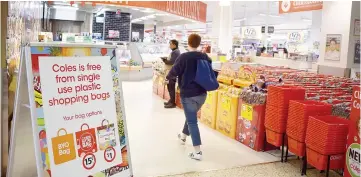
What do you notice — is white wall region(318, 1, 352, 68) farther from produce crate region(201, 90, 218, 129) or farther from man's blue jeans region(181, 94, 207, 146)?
man's blue jeans region(181, 94, 207, 146)

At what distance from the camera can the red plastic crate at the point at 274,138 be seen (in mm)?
4258

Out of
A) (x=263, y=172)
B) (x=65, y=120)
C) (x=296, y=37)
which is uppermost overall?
(x=296, y=37)

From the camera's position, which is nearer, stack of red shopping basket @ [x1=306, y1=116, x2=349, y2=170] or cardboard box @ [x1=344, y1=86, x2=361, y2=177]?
cardboard box @ [x1=344, y1=86, x2=361, y2=177]

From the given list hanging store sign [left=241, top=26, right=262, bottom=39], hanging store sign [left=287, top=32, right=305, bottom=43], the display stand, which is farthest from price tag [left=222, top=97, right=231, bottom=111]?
hanging store sign [left=287, top=32, right=305, bottom=43]

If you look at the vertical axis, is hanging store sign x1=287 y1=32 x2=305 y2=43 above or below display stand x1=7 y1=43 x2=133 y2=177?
above

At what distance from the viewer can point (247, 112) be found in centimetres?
486

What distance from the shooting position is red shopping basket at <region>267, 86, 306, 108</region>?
4.14 metres

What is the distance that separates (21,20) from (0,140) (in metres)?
1.30

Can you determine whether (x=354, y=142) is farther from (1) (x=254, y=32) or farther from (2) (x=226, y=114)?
(1) (x=254, y=32)

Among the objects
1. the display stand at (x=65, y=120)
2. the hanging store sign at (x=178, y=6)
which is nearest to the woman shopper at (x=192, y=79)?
the display stand at (x=65, y=120)

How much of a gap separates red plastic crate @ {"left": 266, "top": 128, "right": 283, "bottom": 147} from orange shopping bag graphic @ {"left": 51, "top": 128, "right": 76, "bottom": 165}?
8.40ft

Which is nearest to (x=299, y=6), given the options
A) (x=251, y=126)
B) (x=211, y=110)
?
(x=211, y=110)

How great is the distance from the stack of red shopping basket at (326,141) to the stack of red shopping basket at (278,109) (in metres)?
0.55

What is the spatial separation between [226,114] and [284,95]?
1.40m
